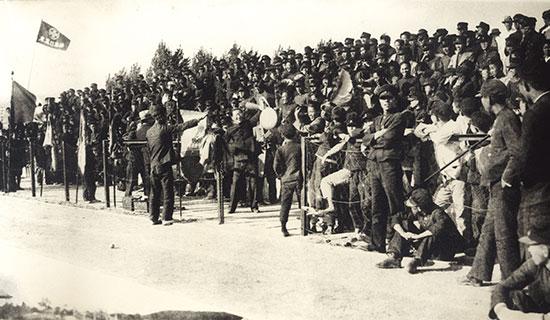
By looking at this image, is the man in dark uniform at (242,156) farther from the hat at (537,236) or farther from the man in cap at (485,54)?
the hat at (537,236)

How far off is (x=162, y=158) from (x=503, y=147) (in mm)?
4840

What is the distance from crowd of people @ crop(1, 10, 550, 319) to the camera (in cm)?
407

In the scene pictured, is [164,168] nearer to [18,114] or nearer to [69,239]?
[69,239]

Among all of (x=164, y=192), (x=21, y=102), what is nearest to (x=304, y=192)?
(x=164, y=192)

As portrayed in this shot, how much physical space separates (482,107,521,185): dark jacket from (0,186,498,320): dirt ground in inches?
36.3

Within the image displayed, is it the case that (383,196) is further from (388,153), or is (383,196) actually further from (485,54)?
(485,54)

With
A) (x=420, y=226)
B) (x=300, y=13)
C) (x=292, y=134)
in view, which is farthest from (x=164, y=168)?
(x=420, y=226)

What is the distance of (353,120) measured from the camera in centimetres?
635

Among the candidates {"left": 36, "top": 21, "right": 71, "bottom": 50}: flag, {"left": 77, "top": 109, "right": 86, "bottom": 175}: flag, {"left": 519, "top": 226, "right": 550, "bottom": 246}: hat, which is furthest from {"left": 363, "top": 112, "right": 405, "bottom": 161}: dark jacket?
{"left": 77, "top": 109, "right": 86, "bottom": 175}: flag

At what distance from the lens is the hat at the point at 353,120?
6.33m

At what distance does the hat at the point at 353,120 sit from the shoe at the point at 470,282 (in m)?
2.24

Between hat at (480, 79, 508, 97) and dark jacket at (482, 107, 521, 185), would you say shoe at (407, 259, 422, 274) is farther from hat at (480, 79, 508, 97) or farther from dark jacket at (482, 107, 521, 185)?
hat at (480, 79, 508, 97)

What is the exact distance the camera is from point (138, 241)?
6.81 m

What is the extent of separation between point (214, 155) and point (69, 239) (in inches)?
88.2
